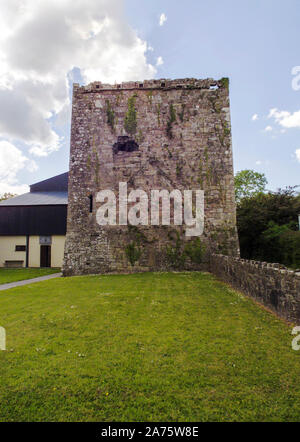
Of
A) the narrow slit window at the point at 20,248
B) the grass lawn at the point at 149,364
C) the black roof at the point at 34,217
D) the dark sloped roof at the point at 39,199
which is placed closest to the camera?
the grass lawn at the point at 149,364

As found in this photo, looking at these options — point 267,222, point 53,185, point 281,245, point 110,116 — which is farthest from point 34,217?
point 281,245

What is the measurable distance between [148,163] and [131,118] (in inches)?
118

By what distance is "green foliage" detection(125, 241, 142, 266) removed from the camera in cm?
1452

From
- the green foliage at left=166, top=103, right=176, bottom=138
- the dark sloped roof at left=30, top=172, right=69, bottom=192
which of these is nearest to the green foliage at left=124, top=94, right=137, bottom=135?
the green foliage at left=166, top=103, right=176, bottom=138

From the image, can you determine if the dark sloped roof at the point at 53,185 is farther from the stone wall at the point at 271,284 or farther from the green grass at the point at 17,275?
the stone wall at the point at 271,284

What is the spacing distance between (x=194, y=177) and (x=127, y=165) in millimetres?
4045

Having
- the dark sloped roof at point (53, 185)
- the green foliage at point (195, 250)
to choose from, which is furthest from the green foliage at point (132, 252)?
the dark sloped roof at point (53, 185)

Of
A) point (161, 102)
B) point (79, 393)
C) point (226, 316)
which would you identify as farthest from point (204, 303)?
point (161, 102)

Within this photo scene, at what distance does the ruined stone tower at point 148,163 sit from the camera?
1445cm

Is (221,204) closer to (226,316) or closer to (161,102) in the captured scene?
(161,102)

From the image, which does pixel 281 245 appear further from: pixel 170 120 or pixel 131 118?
pixel 131 118

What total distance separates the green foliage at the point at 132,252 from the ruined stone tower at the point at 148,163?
6 cm

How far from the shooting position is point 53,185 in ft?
95.0
